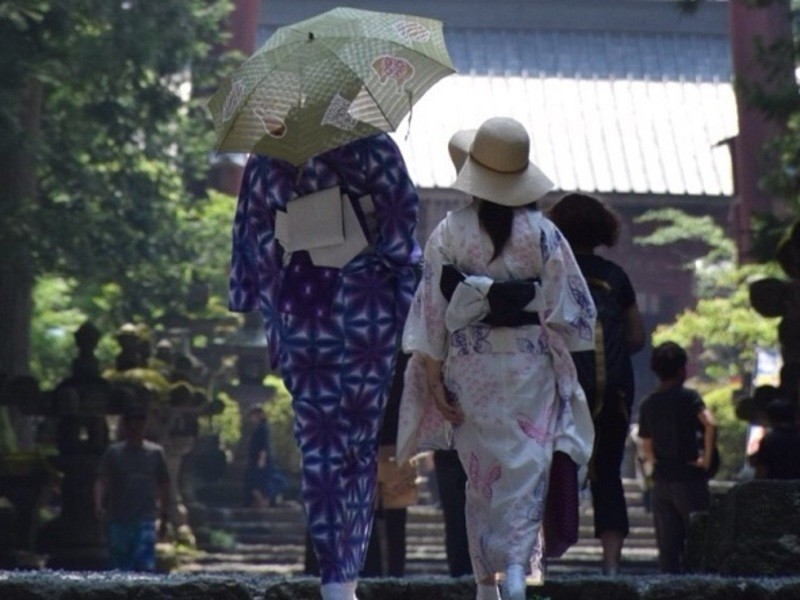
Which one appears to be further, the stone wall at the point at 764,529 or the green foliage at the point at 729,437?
the green foliage at the point at 729,437

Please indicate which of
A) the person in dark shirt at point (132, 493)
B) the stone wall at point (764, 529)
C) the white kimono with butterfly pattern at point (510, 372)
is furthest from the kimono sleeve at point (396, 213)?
the person in dark shirt at point (132, 493)

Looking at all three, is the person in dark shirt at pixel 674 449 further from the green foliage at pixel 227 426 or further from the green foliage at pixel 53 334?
the green foliage at pixel 227 426

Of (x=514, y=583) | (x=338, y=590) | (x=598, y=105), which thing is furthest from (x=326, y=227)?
(x=598, y=105)

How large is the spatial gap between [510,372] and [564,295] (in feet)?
0.93

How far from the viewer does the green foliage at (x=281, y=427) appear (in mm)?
33362

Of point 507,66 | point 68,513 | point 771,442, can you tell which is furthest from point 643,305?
point 771,442

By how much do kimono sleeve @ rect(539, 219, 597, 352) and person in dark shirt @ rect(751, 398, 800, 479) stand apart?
4607mm

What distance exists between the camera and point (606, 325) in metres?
8.79

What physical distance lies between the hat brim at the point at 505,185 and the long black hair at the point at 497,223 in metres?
0.04

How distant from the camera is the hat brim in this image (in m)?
7.23

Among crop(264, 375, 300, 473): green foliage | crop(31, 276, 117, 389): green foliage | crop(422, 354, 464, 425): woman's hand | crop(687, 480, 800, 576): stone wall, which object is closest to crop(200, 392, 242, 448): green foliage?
crop(264, 375, 300, 473): green foliage

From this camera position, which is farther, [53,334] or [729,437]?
[729,437]

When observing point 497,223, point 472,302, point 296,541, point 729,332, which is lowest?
point 296,541

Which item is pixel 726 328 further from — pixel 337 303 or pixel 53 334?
pixel 337 303
